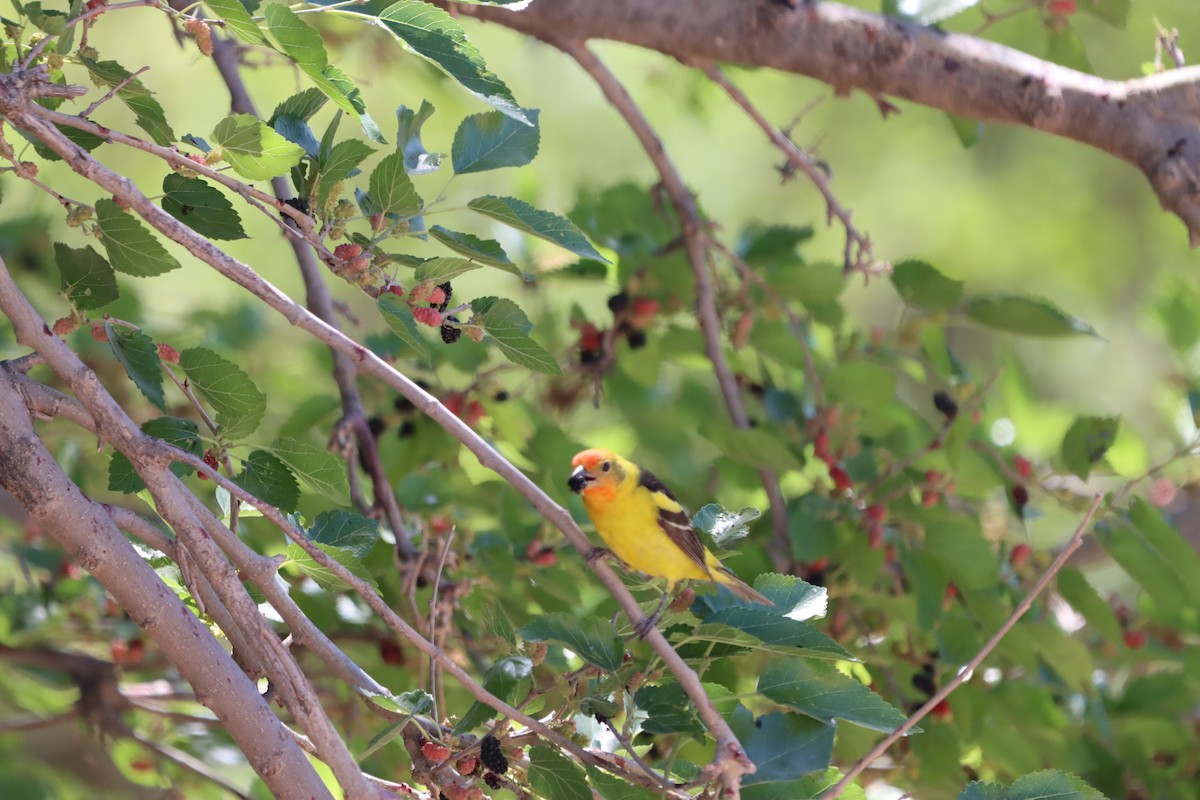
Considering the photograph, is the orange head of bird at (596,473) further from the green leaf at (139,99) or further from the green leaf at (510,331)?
the green leaf at (139,99)

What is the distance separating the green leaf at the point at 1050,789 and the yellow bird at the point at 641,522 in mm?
924

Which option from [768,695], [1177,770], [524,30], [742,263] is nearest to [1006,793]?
[768,695]

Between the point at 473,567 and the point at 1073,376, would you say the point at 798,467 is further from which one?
the point at 1073,376

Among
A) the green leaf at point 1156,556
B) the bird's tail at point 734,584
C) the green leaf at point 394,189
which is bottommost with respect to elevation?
the green leaf at point 1156,556

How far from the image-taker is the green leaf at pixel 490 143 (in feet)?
6.79

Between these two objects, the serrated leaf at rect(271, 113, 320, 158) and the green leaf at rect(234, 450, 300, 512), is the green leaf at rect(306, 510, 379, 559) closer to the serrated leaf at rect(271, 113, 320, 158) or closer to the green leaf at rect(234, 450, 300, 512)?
the green leaf at rect(234, 450, 300, 512)

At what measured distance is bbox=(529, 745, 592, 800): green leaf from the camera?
1.85 m

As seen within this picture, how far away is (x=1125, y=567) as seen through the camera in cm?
332

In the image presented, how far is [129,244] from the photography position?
2115 mm

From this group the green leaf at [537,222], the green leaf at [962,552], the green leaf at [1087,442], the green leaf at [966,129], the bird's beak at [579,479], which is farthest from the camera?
the green leaf at [966,129]

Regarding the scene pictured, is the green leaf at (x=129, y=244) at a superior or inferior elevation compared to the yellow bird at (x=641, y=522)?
superior

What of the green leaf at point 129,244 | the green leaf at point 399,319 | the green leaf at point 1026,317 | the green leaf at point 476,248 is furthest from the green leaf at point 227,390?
the green leaf at point 1026,317

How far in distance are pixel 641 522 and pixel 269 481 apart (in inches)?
42.3

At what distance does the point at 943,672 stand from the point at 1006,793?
5.28 ft
